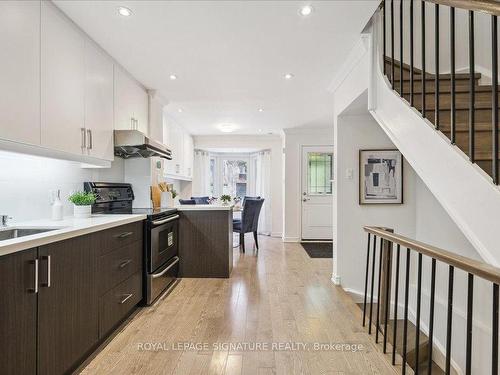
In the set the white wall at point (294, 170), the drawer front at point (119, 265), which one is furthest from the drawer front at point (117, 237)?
the white wall at point (294, 170)

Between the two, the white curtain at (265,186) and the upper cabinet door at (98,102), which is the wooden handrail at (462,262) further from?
the white curtain at (265,186)

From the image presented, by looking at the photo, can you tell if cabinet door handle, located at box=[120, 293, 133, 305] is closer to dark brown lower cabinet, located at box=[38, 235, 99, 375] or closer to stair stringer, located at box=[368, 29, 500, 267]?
dark brown lower cabinet, located at box=[38, 235, 99, 375]

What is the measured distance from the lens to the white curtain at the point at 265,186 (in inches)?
276

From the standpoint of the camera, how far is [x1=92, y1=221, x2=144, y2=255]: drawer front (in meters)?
1.95

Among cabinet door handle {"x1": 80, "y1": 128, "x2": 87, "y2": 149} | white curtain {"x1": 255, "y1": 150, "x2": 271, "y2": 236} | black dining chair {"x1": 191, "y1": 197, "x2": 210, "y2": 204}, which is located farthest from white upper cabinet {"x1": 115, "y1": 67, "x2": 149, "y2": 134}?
white curtain {"x1": 255, "y1": 150, "x2": 271, "y2": 236}


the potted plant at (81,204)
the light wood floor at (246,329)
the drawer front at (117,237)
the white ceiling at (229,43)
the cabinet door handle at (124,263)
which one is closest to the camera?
the light wood floor at (246,329)

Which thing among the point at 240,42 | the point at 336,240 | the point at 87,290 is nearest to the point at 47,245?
the point at 87,290

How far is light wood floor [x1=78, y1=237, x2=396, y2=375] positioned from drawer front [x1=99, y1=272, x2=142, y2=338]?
0.12m

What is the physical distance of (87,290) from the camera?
1789 mm

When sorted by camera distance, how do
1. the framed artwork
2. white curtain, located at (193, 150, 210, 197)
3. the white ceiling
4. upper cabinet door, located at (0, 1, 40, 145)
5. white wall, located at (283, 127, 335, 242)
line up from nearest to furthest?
upper cabinet door, located at (0, 1, 40, 145), the white ceiling, the framed artwork, white wall, located at (283, 127, 335, 242), white curtain, located at (193, 150, 210, 197)

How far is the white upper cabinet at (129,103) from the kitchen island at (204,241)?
1.15m

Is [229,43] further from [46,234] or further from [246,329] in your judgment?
[246,329]

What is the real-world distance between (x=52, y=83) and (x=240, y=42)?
1.46 meters

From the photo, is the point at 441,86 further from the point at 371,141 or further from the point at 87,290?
the point at 87,290
